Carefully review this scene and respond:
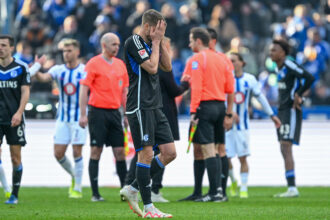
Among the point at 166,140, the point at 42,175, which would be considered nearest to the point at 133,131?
the point at 166,140

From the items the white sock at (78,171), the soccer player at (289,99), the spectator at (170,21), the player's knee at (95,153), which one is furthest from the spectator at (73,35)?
the player's knee at (95,153)

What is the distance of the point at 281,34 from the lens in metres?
19.5

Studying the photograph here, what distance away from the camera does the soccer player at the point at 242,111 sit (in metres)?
12.1

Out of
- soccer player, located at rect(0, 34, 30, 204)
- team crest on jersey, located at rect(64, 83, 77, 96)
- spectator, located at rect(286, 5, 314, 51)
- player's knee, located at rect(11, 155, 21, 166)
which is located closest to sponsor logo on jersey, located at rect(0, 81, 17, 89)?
soccer player, located at rect(0, 34, 30, 204)

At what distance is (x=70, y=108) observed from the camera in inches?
470

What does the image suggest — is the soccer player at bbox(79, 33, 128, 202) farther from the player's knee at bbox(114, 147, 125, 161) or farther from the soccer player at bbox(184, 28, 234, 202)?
the soccer player at bbox(184, 28, 234, 202)

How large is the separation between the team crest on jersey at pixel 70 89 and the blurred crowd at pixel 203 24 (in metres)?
5.48

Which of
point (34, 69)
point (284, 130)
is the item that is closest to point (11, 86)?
point (34, 69)

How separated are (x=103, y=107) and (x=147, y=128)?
3397 mm

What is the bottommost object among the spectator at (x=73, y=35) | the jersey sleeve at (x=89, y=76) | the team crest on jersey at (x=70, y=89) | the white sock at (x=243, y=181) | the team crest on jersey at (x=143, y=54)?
the white sock at (x=243, y=181)

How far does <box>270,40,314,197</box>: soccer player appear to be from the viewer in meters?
12.2

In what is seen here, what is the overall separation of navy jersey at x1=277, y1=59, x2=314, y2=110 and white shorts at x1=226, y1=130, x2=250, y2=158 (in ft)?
2.80

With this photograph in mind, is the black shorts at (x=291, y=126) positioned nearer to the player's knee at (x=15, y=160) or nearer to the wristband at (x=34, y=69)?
the wristband at (x=34, y=69)

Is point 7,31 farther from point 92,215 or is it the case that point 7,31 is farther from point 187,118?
point 92,215
